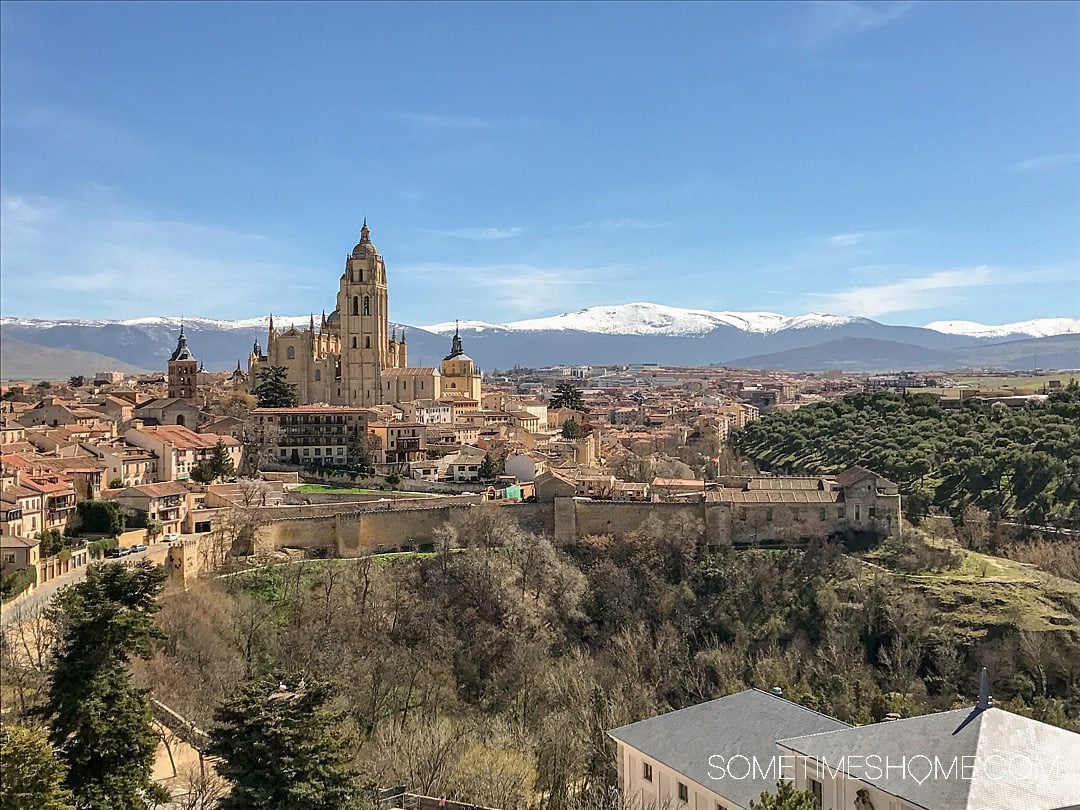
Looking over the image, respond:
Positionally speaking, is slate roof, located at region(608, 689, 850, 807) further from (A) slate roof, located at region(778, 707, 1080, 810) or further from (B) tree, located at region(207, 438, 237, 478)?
(B) tree, located at region(207, 438, 237, 478)

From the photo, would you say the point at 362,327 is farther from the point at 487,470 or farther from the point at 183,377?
the point at 487,470

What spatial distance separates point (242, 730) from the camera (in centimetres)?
1055

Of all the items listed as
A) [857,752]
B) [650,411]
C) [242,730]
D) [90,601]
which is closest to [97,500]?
[90,601]

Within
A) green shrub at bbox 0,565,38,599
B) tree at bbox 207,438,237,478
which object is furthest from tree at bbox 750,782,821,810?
tree at bbox 207,438,237,478

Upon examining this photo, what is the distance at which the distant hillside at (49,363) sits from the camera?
5816cm

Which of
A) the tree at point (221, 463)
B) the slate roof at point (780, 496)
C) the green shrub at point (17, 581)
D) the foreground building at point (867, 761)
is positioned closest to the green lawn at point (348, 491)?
the tree at point (221, 463)

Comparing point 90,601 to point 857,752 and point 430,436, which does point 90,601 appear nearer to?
point 857,752

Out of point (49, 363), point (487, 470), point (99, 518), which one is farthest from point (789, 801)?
point (49, 363)

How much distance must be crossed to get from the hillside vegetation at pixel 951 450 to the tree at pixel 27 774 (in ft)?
93.0

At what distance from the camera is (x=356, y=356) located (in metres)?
52.5

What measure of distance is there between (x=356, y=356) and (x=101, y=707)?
41397 millimetres

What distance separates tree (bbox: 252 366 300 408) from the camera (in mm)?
45406

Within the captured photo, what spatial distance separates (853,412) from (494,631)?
2912cm

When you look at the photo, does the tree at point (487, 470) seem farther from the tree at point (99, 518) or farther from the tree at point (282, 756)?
the tree at point (282, 756)
